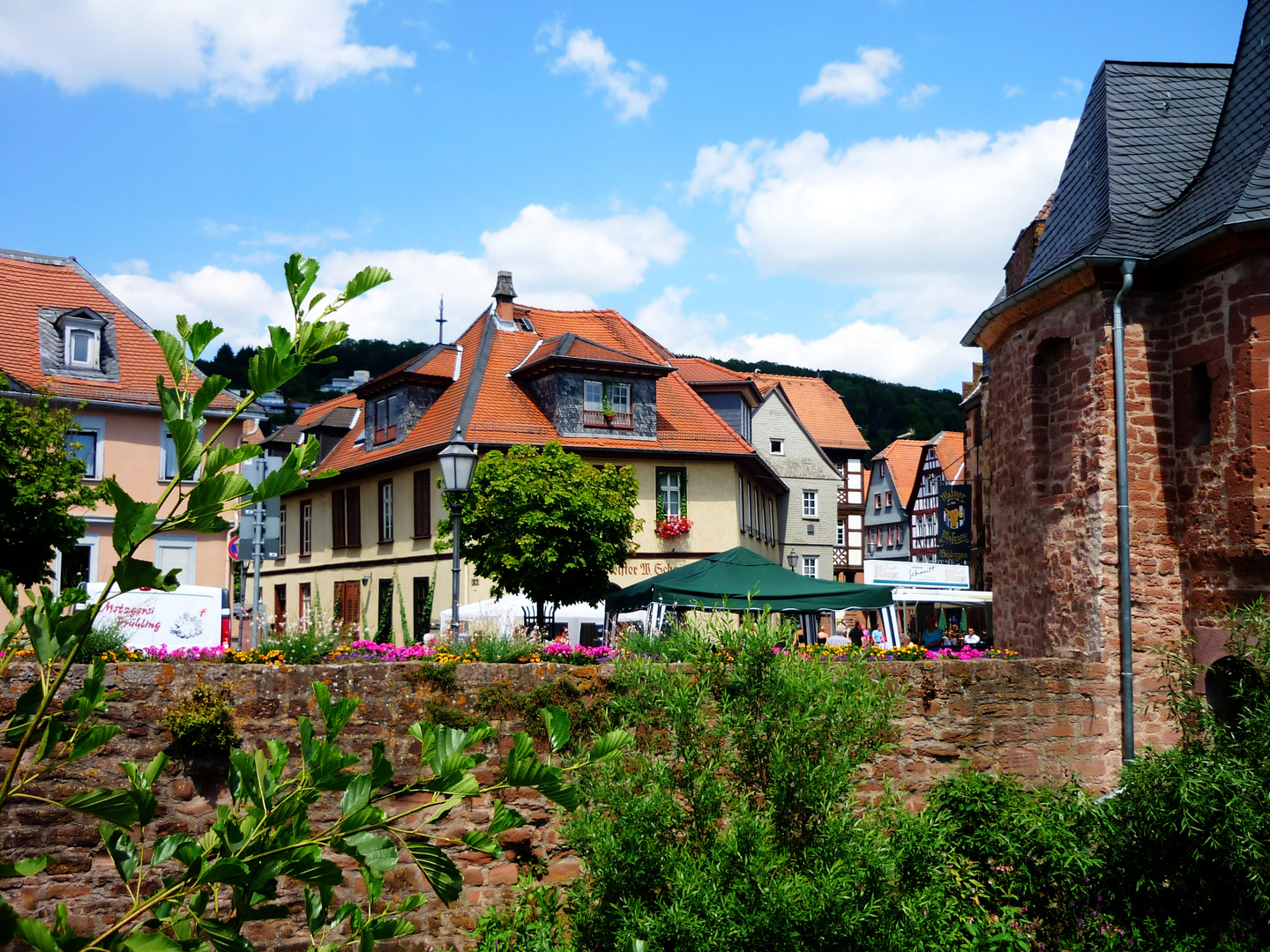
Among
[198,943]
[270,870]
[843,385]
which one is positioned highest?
[843,385]

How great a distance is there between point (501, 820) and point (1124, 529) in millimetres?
9972

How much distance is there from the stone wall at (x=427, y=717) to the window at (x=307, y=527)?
25930 millimetres

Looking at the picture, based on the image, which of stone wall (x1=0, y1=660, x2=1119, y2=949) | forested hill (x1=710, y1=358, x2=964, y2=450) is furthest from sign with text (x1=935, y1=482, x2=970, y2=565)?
forested hill (x1=710, y1=358, x2=964, y2=450)

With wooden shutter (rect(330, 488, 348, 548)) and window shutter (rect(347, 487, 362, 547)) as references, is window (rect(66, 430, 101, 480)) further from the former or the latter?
wooden shutter (rect(330, 488, 348, 548))

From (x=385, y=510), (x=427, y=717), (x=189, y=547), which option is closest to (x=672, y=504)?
(x=385, y=510)

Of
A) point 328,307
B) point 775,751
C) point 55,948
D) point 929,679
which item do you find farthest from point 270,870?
point 929,679

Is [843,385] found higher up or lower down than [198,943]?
higher up

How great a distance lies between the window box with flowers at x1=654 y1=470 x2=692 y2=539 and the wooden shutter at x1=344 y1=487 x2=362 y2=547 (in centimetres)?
896

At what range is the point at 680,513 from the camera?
28.9 meters

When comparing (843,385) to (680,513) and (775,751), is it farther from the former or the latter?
(775,751)

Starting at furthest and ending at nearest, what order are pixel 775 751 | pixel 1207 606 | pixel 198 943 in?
pixel 1207 606 < pixel 775 751 < pixel 198 943

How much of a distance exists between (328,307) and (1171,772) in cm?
842

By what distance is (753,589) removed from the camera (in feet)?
42.2

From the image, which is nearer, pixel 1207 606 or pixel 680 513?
pixel 1207 606
